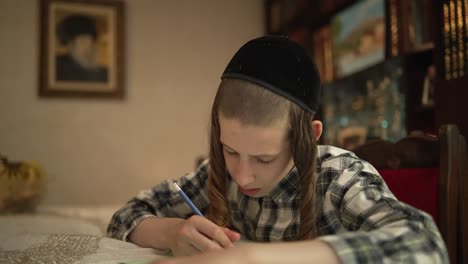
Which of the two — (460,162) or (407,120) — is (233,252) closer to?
(460,162)

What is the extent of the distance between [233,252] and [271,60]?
30 cm

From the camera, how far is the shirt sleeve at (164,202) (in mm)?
921

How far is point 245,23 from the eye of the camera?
341 centimetres

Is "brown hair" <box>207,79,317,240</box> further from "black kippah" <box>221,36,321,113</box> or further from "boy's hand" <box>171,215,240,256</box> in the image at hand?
"boy's hand" <box>171,215,240,256</box>

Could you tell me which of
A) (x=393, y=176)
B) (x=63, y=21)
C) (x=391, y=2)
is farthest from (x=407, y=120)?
(x=63, y=21)

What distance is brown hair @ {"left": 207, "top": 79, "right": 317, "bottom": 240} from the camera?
0.65 metres

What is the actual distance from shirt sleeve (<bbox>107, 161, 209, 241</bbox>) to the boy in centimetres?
3

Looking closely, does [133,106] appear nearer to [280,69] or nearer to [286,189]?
[286,189]

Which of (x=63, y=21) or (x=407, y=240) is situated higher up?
(x=63, y=21)

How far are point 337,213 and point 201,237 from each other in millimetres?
262

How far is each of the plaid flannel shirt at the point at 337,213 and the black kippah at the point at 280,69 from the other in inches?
5.9

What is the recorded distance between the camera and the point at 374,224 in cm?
61

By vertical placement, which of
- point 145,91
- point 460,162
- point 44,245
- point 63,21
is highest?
point 63,21

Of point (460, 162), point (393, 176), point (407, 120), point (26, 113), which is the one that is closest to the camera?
point (460, 162)
